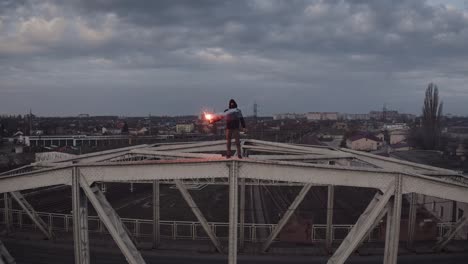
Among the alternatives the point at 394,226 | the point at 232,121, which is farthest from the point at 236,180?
the point at 394,226

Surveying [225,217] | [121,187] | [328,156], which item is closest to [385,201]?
[328,156]

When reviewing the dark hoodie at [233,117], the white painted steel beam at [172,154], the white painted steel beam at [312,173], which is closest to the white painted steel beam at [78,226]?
the white painted steel beam at [172,154]

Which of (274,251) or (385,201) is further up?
(385,201)

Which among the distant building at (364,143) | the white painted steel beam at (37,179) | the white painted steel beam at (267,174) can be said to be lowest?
the distant building at (364,143)

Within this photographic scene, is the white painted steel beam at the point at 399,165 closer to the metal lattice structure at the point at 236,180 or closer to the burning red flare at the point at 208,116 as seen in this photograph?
the metal lattice structure at the point at 236,180

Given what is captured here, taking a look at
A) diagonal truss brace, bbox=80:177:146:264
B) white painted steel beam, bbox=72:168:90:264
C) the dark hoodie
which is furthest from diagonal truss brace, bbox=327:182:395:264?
white painted steel beam, bbox=72:168:90:264

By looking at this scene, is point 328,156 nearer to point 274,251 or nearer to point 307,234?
point 274,251
